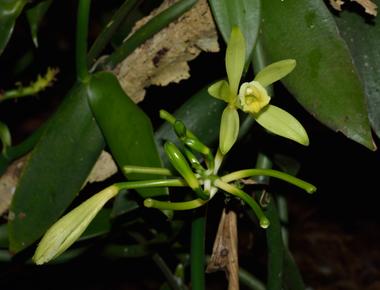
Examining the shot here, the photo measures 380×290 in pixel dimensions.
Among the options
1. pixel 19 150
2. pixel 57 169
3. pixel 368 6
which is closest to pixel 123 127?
pixel 57 169

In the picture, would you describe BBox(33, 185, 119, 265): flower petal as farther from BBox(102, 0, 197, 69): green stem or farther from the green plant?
BBox(102, 0, 197, 69): green stem

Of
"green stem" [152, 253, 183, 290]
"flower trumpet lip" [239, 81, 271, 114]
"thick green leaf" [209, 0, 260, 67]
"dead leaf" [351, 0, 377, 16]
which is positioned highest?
"thick green leaf" [209, 0, 260, 67]

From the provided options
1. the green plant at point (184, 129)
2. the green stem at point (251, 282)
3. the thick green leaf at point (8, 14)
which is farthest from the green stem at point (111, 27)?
the green stem at point (251, 282)

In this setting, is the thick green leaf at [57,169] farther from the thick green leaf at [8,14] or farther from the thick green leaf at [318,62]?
the thick green leaf at [318,62]

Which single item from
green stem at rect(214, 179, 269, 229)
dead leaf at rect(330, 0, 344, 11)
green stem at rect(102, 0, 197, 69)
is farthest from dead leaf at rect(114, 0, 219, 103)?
green stem at rect(214, 179, 269, 229)

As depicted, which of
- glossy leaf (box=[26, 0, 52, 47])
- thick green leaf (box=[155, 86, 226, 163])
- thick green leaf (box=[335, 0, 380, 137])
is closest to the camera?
thick green leaf (box=[335, 0, 380, 137])

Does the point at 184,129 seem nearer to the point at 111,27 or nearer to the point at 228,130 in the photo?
the point at 228,130

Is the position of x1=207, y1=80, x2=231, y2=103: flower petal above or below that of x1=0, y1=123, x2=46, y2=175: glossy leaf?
above
